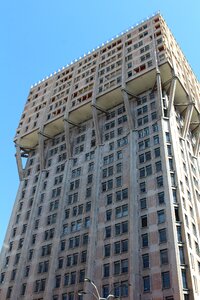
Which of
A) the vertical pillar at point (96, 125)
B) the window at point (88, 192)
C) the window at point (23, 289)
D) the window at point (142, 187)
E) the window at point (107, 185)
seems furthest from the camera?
the vertical pillar at point (96, 125)

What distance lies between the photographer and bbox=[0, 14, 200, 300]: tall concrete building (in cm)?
4656

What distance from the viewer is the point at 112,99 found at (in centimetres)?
7019

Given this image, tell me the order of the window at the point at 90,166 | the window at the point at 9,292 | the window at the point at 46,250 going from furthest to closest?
the window at the point at 90,166
the window at the point at 46,250
the window at the point at 9,292

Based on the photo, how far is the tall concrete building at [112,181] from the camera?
1833 inches

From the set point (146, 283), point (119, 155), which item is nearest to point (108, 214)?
point (119, 155)

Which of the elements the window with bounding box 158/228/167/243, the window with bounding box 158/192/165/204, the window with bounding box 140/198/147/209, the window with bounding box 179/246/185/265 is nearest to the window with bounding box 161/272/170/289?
the window with bounding box 179/246/185/265

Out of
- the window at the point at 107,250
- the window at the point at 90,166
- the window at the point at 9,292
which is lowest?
the window at the point at 9,292

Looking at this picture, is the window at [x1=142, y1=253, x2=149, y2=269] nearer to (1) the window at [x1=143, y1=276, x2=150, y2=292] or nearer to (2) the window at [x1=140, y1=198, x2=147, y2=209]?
(1) the window at [x1=143, y1=276, x2=150, y2=292]

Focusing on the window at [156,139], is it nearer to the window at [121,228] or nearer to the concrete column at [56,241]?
the window at [121,228]

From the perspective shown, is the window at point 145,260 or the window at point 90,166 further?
the window at point 90,166

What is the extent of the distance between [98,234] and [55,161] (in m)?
23.6

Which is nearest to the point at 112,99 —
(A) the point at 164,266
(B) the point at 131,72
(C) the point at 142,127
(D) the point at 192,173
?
(B) the point at 131,72

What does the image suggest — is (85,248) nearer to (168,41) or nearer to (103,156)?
(103,156)

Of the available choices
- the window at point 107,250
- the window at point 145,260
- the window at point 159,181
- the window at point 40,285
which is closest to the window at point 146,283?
the window at point 145,260
